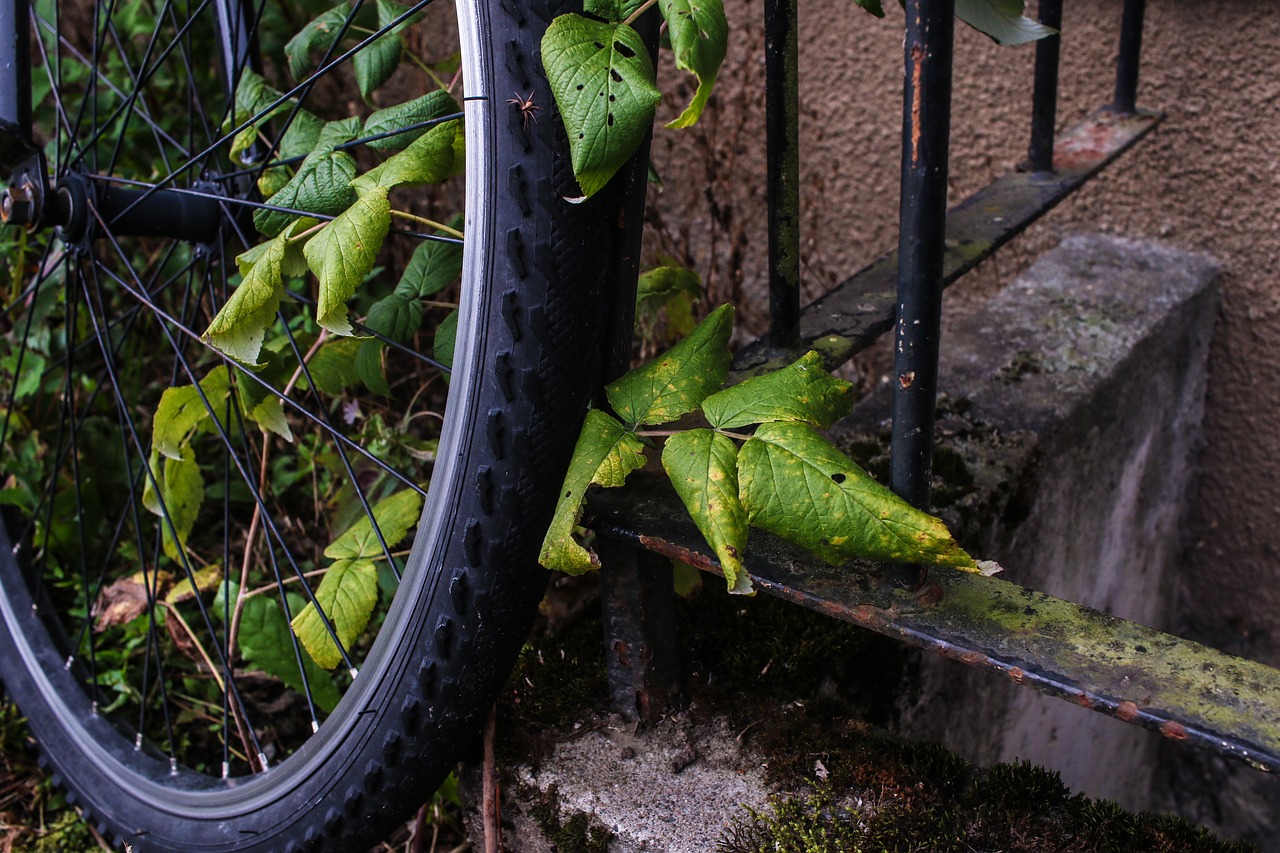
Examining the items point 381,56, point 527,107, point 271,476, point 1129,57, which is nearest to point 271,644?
point 271,476

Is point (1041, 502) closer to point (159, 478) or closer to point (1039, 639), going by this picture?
point (1039, 639)

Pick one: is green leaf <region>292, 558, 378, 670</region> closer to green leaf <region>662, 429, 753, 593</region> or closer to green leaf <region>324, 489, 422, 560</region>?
green leaf <region>324, 489, 422, 560</region>

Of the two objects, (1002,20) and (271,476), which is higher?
(1002,20)

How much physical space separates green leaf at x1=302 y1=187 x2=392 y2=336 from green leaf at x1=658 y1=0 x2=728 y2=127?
35 cm

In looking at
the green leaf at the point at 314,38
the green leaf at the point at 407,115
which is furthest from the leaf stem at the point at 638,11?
the green leaf at the point at 314,38

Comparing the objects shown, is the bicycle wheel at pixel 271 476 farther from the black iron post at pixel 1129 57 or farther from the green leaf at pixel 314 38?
the black iron post at pixel 1129 57

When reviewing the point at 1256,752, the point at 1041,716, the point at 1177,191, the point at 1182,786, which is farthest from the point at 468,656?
the point at 1182,786

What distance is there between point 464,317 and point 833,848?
676mm

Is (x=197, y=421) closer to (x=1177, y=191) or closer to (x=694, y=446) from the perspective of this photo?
(x=694, y=446)

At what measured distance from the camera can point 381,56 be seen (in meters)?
1.46

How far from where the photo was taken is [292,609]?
1.88 m

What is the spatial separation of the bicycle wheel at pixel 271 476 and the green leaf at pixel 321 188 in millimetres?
22

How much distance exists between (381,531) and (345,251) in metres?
0.46

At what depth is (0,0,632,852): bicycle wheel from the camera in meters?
1.12
